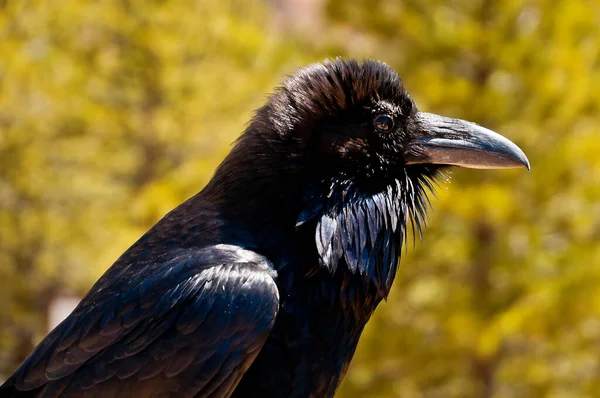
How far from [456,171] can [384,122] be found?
23.4 feet

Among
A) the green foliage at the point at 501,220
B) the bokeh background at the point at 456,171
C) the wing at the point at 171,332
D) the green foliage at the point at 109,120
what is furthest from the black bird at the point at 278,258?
the green foliage at the point at 109,120

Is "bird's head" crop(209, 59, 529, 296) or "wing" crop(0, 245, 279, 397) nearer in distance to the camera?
"wing" crop(0, 245, 279, 397)

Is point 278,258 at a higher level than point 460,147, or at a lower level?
lower

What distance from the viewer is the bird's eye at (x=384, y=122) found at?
3131 millimetres

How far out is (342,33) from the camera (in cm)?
1204

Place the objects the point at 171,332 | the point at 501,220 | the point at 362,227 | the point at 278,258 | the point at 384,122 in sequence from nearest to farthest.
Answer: the point at 171,332
the point at 278,258
the point at 362,227
the point at 384,122
the point at 501,220

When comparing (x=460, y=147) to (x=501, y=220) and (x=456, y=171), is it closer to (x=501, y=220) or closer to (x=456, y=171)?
(x=456, y=171)

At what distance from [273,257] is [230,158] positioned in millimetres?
506

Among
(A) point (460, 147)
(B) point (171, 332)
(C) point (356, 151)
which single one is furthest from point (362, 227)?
(B) point (171, 332)

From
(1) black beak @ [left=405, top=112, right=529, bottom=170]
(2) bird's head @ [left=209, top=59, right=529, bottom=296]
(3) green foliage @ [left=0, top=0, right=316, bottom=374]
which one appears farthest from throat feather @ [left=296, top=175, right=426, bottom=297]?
(3) green foliage @ [left=0, top=0, right=316, bottom=374]

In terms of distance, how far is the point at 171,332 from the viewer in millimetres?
2756

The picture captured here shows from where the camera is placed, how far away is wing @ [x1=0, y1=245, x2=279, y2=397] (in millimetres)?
2707

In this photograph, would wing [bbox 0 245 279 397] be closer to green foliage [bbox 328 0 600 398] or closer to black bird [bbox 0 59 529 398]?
black bird [bbox 0 59 529 398]

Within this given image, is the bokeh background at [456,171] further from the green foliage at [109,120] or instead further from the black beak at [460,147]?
the black beak at [460,147]
